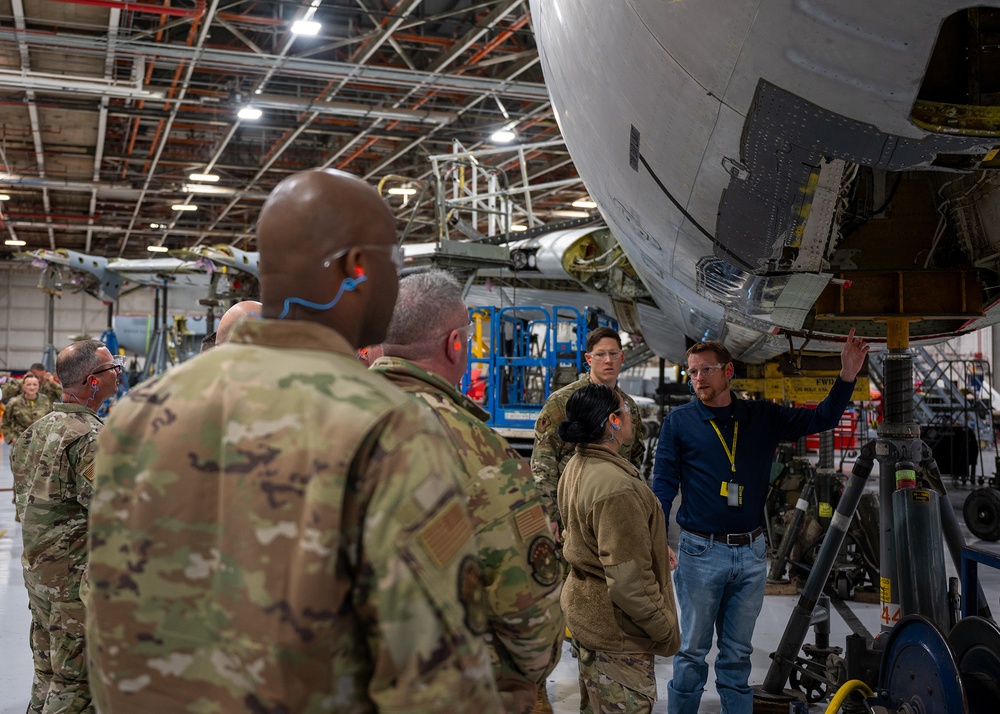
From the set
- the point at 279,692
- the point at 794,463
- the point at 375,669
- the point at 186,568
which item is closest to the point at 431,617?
the point at 375,669

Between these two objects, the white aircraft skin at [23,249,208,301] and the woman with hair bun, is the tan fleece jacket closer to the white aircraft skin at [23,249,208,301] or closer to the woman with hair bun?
the woman with hair bun

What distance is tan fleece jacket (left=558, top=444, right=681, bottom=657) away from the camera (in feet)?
9.91

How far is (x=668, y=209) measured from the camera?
3680 millimetres

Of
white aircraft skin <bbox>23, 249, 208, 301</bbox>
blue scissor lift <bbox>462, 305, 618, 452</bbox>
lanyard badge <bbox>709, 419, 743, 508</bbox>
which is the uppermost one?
white aircraft skin <bbox>23, 249, 208, 301</bbox>

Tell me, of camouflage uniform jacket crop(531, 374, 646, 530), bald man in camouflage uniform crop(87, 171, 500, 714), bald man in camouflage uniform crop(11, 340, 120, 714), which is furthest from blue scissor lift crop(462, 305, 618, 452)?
bald man in camouflage uniform crop(87, 171, 500, 714)

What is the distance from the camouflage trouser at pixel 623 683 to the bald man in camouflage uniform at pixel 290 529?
2.03 m

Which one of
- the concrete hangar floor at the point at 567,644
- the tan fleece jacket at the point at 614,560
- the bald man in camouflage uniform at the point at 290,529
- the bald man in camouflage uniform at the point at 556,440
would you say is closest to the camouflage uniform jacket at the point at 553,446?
the bald man in camouflage uniform at the point at 556,440

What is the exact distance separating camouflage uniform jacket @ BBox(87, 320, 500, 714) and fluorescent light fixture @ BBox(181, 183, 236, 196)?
21.9 m

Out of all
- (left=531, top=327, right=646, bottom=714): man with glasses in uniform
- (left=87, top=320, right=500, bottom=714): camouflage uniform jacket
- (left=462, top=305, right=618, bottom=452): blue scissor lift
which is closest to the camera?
(left=87, top=320, right=500, bottom=714): camouflage uniform jacket

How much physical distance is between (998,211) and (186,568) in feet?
12.5

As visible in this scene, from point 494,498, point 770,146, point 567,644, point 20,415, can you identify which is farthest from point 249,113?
point 494,498

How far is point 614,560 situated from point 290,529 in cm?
199

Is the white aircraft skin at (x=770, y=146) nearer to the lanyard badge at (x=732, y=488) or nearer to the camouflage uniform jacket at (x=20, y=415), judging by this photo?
the lanyard badge at (x=732, y=488)

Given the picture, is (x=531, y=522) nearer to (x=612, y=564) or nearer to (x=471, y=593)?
(x=471, y=593)
